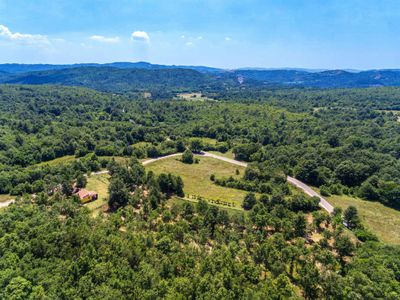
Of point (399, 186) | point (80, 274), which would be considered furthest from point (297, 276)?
point (399, 186)

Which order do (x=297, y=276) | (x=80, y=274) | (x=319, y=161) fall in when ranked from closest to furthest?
1. (x=80, y=274)
2. (x=297, y=276)
3. (x=319, y=161)

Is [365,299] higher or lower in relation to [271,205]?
higher

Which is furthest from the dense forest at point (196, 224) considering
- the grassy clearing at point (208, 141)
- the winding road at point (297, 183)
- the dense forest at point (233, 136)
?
the grassy clearing at point (208, 141)

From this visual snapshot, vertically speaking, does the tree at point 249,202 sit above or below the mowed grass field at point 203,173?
above

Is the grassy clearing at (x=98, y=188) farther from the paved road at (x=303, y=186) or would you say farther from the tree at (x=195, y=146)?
the paved road at (x=303, y=186)

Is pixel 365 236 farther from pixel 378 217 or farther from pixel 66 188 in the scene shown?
pixel 66 188

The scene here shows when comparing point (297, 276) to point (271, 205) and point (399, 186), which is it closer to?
point (271, 205)

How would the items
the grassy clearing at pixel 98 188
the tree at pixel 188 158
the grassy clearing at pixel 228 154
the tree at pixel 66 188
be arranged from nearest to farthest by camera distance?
the grassy clearing at pixel 98 188
the tree at pixel 66 188
the tree at pixel 188 158
the grassy clearing at pixel 228 154

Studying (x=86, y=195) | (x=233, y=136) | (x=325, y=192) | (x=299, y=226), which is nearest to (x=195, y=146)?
(x=233, y=136)
